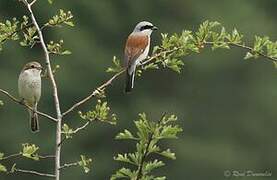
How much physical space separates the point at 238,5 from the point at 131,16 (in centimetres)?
337

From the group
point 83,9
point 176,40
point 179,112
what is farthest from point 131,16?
point 176,40

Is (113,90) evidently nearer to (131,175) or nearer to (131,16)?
(131,16)

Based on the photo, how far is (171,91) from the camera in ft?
92.5

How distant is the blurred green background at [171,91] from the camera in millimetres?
26188

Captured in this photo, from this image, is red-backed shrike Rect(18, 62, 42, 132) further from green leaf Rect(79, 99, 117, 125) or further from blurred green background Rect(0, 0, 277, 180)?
blurred green background Rect(0, 0, 277, 180)

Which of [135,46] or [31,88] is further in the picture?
A: [135,46]

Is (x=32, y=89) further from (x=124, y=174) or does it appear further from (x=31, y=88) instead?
(x=124, y=174)

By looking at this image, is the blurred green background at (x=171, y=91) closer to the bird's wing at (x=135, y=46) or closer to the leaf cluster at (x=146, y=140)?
the bird's wing at (x=135, y=46)

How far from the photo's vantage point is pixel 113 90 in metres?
27.6

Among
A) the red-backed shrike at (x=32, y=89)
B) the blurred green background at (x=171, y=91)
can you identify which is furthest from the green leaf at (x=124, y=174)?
the blurred green background at (x=171, y=91)

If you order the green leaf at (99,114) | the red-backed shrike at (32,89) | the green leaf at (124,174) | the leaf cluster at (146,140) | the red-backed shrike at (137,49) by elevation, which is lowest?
the green leaf at (124,174)

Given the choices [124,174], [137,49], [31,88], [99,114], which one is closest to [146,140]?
[124,174]

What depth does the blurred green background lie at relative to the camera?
85.9 ft

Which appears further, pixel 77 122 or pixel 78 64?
pixel 78 64
